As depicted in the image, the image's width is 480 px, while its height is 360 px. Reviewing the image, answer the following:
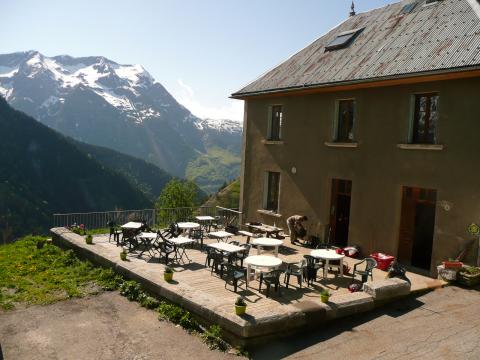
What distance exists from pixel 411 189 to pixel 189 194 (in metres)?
53.7

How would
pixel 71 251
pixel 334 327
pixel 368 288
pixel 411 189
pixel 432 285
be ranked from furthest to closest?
1. pixel 71 251
2. pixel 411 189
3. pixel 432 285
4. pixel 368 288
5. pixel 334 327

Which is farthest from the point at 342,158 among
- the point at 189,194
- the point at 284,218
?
the point at 189,194

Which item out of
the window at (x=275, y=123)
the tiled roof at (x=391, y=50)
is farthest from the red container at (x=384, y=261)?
the window at (x=275, y=123)

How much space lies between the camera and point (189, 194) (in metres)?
65.3

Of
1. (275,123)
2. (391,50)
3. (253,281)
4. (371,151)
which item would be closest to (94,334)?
(253,281)

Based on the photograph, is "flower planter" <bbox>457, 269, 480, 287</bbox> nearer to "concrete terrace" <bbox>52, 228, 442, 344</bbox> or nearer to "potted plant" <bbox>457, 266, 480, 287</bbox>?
"potted plant" <bbox>457, 266, 480, 287</bbox>

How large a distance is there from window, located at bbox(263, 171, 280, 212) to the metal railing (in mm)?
1766

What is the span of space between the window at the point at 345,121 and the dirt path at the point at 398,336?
283 inches

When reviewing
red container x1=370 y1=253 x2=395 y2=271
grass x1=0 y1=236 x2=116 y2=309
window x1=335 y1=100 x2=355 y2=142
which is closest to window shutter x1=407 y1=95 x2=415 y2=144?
window x1=335 y1=100 x2=355 y2=142

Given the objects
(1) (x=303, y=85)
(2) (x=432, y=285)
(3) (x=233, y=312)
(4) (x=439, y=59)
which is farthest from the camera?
(1) (x=303, y=85)

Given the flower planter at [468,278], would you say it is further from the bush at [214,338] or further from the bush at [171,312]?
the bush at [171,312]

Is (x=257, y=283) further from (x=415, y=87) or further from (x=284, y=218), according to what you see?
(x=415, y=87)

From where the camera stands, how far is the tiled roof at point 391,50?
12.3 meters

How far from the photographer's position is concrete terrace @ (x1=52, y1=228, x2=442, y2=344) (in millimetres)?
8039
